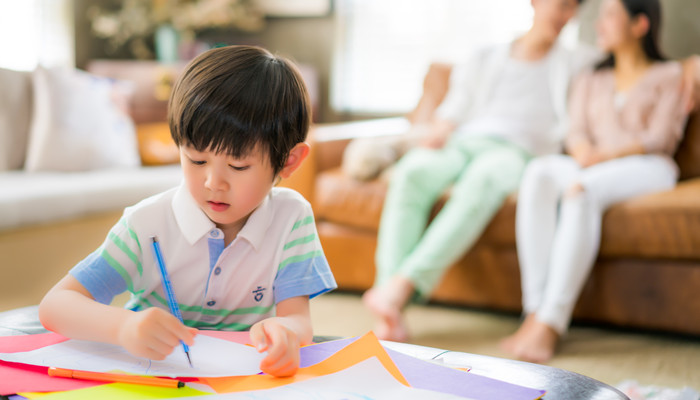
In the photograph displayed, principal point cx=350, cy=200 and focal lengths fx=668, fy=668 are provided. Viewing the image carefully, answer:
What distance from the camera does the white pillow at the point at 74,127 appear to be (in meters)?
2.30

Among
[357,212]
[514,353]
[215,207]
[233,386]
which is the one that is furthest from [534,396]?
[357,212]

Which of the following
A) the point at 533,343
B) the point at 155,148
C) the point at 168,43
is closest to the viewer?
the point at 533,343

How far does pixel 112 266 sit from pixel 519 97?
1806 mm

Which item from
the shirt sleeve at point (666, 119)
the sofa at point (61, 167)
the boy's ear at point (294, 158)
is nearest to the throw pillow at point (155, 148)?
the sofa at point (61, 167)

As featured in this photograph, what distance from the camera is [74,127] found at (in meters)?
2.34

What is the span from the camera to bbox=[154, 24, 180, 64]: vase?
365 cm

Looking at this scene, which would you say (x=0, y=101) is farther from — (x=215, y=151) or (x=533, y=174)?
(x=215, y=151)

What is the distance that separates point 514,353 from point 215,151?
1255mm

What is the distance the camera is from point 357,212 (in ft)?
6.98

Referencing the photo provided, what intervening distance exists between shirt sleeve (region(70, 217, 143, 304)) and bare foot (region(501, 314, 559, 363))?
46.9 inches

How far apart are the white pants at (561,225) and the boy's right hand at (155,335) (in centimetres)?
135

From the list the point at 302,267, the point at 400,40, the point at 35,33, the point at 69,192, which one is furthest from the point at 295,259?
the point at 35,33

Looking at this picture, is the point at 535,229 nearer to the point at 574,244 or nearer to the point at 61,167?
the point at 574,244

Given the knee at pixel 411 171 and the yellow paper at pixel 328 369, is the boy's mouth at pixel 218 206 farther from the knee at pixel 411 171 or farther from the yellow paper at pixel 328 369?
the knee at pixel 411 171
